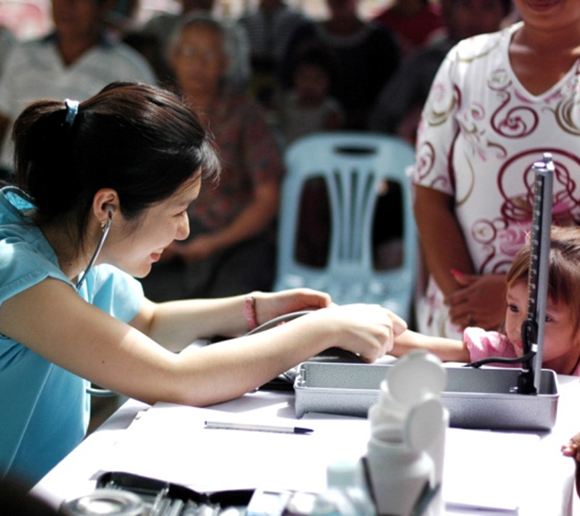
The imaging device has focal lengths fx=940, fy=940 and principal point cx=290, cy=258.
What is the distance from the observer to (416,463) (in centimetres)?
84

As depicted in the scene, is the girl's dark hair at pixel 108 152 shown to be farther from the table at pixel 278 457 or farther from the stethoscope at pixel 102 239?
the table at pixel 278 457

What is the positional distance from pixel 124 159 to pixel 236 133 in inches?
85.5

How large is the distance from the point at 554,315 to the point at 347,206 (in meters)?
2.18

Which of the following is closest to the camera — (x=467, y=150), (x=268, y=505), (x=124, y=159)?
(x=268, y=505)

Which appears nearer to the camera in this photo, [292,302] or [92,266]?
[92,266]

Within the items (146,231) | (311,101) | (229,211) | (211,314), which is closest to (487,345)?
(211,314)

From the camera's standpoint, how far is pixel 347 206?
3641 millimetres

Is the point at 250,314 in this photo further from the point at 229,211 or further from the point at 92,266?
the point at 229,211

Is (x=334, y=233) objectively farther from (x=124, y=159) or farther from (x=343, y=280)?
(x=124, y=159)

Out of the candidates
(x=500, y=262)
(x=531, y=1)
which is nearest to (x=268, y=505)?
(x=500, y=262)

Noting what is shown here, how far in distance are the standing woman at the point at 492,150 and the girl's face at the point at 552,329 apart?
0.87 feet

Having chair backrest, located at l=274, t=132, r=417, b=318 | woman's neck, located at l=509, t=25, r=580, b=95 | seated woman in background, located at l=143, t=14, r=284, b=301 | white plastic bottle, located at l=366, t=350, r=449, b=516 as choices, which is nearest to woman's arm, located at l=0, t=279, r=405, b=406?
white plastic bottle, located at l=366, t=350, r=449, b=516

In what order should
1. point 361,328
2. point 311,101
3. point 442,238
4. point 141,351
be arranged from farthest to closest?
point 311,101 < point 442,238 < point 361,328 < point 141,351

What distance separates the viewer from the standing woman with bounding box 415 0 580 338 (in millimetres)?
1775
